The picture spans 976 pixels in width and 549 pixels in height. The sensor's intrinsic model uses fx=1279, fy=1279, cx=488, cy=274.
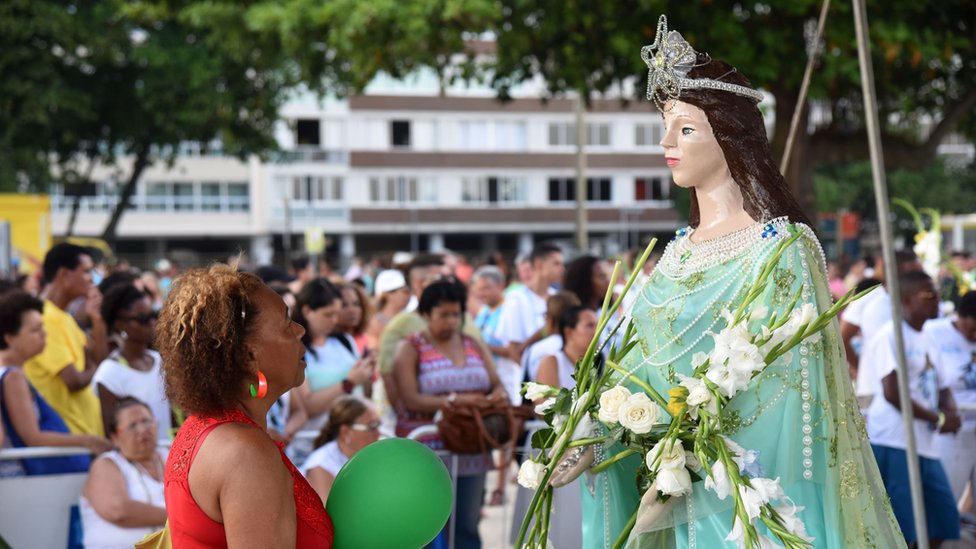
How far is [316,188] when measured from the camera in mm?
54500

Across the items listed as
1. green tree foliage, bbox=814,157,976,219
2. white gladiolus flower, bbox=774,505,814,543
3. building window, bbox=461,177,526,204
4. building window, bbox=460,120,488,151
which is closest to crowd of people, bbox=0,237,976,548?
white gladiolus flower, bbox=774,505,814,543

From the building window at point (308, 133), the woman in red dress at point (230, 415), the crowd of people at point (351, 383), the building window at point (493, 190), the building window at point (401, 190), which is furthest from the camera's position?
the building window at point (493, 190)

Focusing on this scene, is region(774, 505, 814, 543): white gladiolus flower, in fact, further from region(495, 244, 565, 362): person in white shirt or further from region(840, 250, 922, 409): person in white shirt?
region(495, 244, 565, 362): person in white shirt

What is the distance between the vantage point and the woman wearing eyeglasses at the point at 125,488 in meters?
5.32

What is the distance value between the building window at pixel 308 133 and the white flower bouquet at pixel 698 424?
168ft

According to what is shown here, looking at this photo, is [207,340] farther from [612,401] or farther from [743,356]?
[743,356]

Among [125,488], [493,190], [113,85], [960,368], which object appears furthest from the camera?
[493,190]

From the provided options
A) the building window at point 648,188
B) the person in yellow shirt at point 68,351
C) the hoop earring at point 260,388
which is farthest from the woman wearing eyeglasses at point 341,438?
the building window at point 648,188

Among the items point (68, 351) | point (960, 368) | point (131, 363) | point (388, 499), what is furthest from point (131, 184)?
point (388, 499)

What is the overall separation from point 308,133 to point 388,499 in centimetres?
5218

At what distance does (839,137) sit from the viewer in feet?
36.2

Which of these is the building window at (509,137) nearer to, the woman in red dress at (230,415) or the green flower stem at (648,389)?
the green flower stem at (648,389)

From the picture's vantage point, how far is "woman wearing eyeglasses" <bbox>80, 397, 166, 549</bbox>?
17.5 feet

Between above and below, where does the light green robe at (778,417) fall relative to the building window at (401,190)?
below
